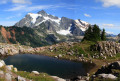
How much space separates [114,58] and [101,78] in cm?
6210

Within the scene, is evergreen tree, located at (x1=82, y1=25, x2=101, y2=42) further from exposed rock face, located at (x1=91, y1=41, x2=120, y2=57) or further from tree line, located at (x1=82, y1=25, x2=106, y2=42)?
exposed rock face, located at (x1=91, y1=41, x2=120, y2=57)

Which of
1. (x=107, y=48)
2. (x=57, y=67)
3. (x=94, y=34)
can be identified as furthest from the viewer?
(x=94, y=34)

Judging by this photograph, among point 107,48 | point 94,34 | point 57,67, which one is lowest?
point 57,67

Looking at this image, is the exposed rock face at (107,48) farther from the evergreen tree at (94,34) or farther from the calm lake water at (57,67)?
the evergreen tree at (94,34)

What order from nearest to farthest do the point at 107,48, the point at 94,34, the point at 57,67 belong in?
the point at 57,67, the point at 107,48, the point at 94,34

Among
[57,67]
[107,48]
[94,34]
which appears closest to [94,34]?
[94,34]

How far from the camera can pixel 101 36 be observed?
134500mm

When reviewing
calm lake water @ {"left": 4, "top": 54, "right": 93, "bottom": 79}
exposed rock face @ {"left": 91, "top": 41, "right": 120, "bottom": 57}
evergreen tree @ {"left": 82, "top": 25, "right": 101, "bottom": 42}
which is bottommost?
calm lake water @ {"left": 4, "top": 54, "right": 93, "bottom": 79}

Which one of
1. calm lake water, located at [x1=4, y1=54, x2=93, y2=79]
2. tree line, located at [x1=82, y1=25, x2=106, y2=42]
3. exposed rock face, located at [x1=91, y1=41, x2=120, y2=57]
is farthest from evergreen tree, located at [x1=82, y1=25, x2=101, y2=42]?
calm lake water, located at [x1=4, y1=54, x2=93, y2=79]

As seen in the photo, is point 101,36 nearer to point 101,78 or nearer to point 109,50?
point 109,50

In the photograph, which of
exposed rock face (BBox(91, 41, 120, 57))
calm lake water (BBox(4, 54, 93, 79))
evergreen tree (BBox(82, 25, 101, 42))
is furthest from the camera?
evergreen tree (BBox(82, 25, 101, 42))

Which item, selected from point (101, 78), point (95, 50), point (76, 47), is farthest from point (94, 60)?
point (101, 78)

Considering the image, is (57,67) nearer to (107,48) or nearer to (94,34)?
(107,48)

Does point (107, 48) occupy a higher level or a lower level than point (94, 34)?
lower
